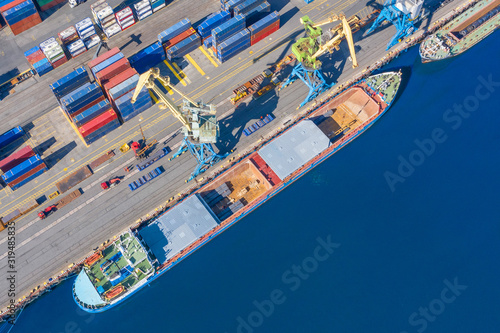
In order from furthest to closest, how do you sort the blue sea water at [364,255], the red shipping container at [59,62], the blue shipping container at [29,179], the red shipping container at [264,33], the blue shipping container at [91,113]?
1. the red shipping container at [264,33]
2. the red shipping container at [59,62]
3. the blue shipping container at [91,113]
4. the blue shipping container at [29,179]
5. the blue sea water at [364,255]

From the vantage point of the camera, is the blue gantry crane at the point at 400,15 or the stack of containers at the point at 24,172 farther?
the blue gantry crane at the point at 400,15

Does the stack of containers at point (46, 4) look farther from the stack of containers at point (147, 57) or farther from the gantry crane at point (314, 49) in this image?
the gantry crane at point (314, 49)

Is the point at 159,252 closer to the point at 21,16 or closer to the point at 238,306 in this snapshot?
the point at 238,306

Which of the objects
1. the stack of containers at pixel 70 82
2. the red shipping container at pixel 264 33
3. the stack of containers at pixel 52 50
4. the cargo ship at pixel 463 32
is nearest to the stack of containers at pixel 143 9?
the stack of containers at pixel 52 50

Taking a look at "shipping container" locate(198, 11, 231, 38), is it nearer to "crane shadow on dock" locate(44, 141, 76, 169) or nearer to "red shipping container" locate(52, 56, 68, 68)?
"red shipping container" locate(52, 56, 68, 68)

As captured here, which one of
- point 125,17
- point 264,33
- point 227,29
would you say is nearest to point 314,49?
point 264,33

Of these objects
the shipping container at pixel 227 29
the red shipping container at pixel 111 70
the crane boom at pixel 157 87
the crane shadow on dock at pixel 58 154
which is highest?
the red shipping container at pixel 111 70

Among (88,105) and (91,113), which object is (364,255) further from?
(88,105)
